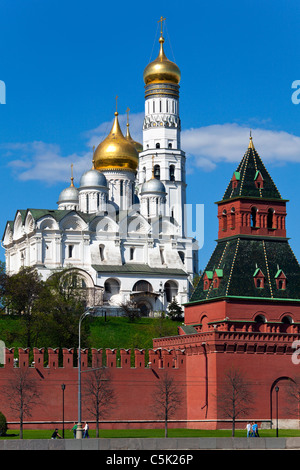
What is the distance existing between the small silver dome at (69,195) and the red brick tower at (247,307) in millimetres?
55883

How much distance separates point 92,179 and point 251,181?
5433 centimetres

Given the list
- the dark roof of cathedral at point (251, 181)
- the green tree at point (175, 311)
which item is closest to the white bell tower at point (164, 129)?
the green tree at point (175, 311)

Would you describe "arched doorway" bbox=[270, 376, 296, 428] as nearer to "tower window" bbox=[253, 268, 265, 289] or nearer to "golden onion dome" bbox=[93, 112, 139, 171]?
"tower window" bbox=[253, 268, 265, 289]

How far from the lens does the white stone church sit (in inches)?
5064

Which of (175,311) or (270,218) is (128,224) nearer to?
(175,311)

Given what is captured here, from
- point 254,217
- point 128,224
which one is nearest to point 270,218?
point 254,217

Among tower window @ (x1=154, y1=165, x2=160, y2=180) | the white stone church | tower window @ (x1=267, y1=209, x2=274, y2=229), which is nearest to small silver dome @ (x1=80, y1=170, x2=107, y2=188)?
the white stone church

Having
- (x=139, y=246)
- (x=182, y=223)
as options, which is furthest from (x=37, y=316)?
(x=182, y=223)

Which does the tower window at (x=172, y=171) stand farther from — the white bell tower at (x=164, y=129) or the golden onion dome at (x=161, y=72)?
the golden onion dome at (x=161, y=72)

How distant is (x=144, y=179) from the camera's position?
146 meters

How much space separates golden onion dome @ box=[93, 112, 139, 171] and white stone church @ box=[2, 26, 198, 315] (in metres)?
0.11
